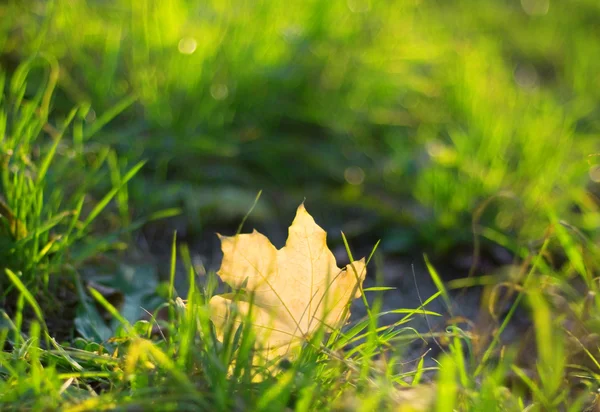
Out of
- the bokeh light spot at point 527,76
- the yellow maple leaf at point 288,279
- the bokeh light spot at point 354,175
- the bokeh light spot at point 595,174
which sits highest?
the yellow maple leaf at point 288,279

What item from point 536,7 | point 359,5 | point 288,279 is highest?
point 359,5

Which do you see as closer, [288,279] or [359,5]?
[288,279]

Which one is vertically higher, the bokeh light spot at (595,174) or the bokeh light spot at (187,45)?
the bokeh light spot at (187,45)

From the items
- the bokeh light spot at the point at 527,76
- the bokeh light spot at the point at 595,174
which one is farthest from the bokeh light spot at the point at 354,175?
the bokeh light spot at the point at 527,76

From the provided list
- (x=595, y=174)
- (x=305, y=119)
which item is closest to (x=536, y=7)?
(x=595, y=174)

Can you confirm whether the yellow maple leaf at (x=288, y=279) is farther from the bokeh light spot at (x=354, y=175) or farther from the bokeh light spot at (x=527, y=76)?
the bokeh light spot at (x=527, y=76)

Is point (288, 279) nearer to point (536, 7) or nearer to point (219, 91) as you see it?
point (219, 91)

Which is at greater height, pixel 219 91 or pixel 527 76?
Answer: pixel 219 91

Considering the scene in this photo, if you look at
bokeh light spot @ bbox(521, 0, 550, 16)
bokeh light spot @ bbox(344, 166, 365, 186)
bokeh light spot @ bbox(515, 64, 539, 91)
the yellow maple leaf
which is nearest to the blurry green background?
Result: bokeh light spot @ bbox(344, 166, 365, 186)
